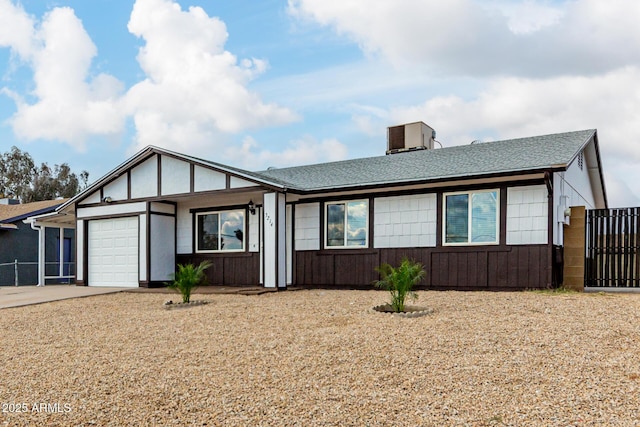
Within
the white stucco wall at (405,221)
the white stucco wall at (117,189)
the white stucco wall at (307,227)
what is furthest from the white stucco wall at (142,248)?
the white stucco wall at (405,221)

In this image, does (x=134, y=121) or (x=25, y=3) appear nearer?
(x=25, y=3)

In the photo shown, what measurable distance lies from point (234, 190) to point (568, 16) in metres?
8.04

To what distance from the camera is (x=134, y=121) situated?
15.7 metres

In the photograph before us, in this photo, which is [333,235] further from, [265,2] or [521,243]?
[265,2]

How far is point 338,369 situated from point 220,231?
9461mm

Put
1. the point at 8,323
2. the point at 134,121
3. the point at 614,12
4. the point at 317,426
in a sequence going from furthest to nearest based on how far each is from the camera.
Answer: the point at 134,121, the point at 614,12, the point at 8,323, the point at 317,426

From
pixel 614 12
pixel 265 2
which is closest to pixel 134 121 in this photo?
pixel 265 2

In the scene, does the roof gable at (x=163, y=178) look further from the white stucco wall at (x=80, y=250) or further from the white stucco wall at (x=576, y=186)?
the white stucco wall at (x=576, y=186)

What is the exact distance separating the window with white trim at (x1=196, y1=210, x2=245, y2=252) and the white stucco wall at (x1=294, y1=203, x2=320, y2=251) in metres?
1.61

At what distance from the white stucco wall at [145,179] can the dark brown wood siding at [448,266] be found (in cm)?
436

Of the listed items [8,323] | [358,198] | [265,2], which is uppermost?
[265,2]

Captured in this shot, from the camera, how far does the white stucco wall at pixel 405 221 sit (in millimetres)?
10789

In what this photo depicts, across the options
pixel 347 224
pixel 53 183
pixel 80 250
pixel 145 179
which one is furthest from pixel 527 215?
pixel 53 183

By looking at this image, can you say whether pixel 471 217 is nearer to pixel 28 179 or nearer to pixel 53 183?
pixel 53 183
